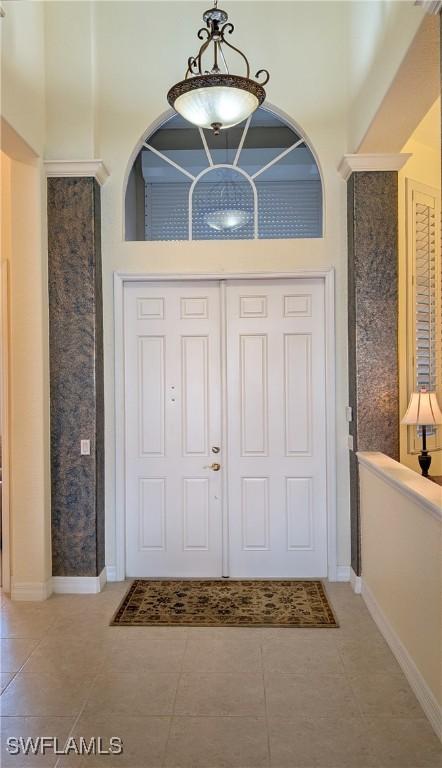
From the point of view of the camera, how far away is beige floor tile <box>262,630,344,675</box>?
2.95 m

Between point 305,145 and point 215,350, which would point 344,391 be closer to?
point 215,350

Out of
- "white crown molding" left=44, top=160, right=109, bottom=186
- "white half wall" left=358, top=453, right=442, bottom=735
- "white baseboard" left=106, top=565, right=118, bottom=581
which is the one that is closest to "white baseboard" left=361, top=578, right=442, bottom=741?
"white half wall" left=358, top=453, right=442, bottom=735

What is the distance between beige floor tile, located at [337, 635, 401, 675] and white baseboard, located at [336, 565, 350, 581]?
89cm

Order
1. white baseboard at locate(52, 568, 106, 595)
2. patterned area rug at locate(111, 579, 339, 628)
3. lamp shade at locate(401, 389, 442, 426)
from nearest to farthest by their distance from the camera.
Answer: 1. patterned area rug at locate(111, 579, 339, 628)
2. lamp shade at locate(401, 389, 442, 426)
3. white baseboard at locate(52, 568, 106, 595)

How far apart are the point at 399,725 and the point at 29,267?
10.9ft

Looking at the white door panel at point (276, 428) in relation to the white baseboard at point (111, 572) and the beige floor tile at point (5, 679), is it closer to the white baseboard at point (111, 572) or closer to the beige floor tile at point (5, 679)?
the white baseboard at point (111, 572)

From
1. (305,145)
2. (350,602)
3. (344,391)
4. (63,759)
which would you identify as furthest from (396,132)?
(63,759)

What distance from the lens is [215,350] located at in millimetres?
4332

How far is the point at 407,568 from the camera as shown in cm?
285

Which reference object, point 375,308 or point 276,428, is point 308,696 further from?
A: point 375,308

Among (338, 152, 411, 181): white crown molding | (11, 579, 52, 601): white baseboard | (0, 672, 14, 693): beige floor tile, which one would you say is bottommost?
(0, 672, 14, 693): beige floor tile

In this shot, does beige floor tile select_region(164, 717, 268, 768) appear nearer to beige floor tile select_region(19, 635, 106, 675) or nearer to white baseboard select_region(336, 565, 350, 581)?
beige floor tile select_region(19, 635, 106, 675)

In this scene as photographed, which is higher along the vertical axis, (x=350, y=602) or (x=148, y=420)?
(x=148, y=420)

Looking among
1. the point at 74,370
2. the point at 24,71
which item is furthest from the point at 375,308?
the point at 24,71
